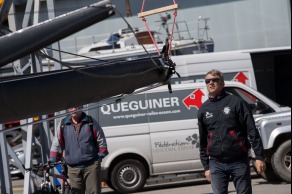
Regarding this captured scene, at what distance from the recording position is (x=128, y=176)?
1519 centimetres

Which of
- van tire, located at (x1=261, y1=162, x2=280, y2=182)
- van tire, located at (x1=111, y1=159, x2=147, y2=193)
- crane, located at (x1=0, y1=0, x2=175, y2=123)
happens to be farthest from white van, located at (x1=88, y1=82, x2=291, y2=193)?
crane, located at (x1=0, y1=0, x2=175, y2=123)

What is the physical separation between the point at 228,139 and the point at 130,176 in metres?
7.24

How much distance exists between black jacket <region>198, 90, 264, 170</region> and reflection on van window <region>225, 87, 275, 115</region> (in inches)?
268

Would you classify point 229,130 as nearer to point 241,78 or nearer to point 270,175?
point 270,175

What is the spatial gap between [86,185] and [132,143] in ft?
16.3

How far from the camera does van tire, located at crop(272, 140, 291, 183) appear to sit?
14.7 metres

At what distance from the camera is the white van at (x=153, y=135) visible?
15109 mm

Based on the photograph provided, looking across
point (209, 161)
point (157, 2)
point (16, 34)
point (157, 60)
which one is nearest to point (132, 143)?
point (157, 2)

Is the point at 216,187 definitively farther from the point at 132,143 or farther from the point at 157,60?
the point at 132,143

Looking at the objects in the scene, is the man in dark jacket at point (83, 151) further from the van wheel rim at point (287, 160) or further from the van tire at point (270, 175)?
the van tire at point (270, 175)

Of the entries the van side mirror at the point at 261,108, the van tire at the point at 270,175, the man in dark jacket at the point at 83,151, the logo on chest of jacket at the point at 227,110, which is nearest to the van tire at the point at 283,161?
the van tire at the point at 270,175

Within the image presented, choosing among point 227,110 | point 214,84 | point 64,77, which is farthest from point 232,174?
point 64,77

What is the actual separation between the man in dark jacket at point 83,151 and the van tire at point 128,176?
4795mm

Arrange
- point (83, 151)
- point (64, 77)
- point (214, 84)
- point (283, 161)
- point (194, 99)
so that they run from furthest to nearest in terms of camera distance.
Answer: point (194, 99) → point (283, 161) → point (83, 151) → point (214, 84) → point (64, 77)
